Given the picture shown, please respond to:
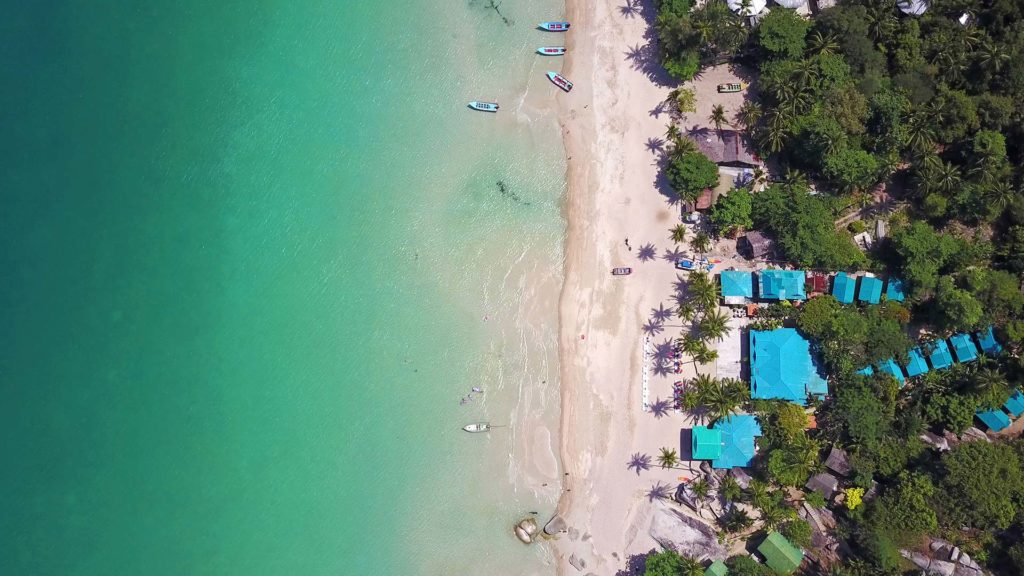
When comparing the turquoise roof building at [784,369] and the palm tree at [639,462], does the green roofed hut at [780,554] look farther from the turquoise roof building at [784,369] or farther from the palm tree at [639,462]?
the turquoise roof building at [784,369]

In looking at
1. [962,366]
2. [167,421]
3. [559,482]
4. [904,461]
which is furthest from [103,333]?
[962,366]

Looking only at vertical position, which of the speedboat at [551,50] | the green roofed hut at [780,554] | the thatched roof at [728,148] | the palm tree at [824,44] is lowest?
the green roofed hut at [780,554]

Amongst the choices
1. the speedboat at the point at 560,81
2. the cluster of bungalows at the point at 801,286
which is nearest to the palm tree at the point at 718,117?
the speedboat at the point at 560,81

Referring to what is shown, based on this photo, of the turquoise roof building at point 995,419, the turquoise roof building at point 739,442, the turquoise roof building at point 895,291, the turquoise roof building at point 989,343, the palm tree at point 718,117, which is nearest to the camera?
the turquoise roof building at point 995,419

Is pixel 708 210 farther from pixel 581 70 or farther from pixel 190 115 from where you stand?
pixel 190 115

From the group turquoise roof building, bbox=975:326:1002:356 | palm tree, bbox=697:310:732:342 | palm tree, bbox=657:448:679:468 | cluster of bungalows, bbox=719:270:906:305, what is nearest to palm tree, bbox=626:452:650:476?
palm tree, bbox=657:448:679:468

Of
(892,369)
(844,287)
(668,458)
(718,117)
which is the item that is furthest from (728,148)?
(668,458)

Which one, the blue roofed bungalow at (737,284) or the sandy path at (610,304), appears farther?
the sandy path at (610,304)
